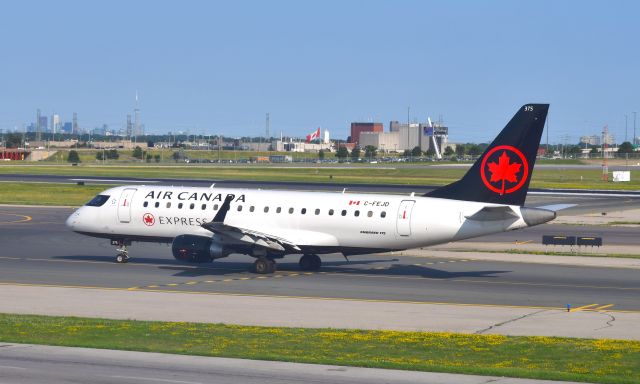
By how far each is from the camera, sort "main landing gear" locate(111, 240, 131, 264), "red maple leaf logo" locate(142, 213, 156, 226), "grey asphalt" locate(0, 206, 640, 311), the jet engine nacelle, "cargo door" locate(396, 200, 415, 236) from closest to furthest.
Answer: "grey asphalt" locate(0, 206, 640, 311) < "cargo door" locate(396, 200, 415, 236) < the jet engine nacelle < "red maple leaf logo" locate(142, 213, 156, 226) < "main landing gear" locate(111, 240, 131, 264)

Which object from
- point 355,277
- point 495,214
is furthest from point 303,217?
point 495,214

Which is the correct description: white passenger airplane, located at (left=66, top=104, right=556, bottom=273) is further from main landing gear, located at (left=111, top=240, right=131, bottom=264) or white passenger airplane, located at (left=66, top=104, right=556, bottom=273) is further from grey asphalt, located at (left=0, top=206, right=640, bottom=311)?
grey asphalt, located at (left=0, top=206, right=640, bottom=311)

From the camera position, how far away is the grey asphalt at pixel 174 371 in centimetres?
2262

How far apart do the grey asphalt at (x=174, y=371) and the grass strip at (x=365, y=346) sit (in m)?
0.76

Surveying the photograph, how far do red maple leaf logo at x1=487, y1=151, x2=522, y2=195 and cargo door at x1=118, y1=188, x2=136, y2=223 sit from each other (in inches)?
646

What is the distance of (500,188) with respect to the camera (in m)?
42.3

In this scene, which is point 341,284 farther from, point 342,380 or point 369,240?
point 342,380

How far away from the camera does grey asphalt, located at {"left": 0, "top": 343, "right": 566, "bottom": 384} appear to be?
74.2 ft

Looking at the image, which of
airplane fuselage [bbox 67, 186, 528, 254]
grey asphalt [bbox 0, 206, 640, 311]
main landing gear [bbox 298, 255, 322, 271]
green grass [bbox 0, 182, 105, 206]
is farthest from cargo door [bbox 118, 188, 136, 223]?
green grass [bbox 0, 182, 105, 206]

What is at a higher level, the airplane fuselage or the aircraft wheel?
the airplane fuselage

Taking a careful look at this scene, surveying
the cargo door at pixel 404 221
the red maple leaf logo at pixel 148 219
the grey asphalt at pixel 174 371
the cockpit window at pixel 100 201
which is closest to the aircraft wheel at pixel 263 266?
the red maple leaf logo at pixel 148 219

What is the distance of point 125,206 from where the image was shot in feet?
158

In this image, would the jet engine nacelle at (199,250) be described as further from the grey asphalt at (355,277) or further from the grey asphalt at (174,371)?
the grey asphalt at (174,371)

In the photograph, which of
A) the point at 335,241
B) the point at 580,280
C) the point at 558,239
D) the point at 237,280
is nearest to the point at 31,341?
the point at 237,280
